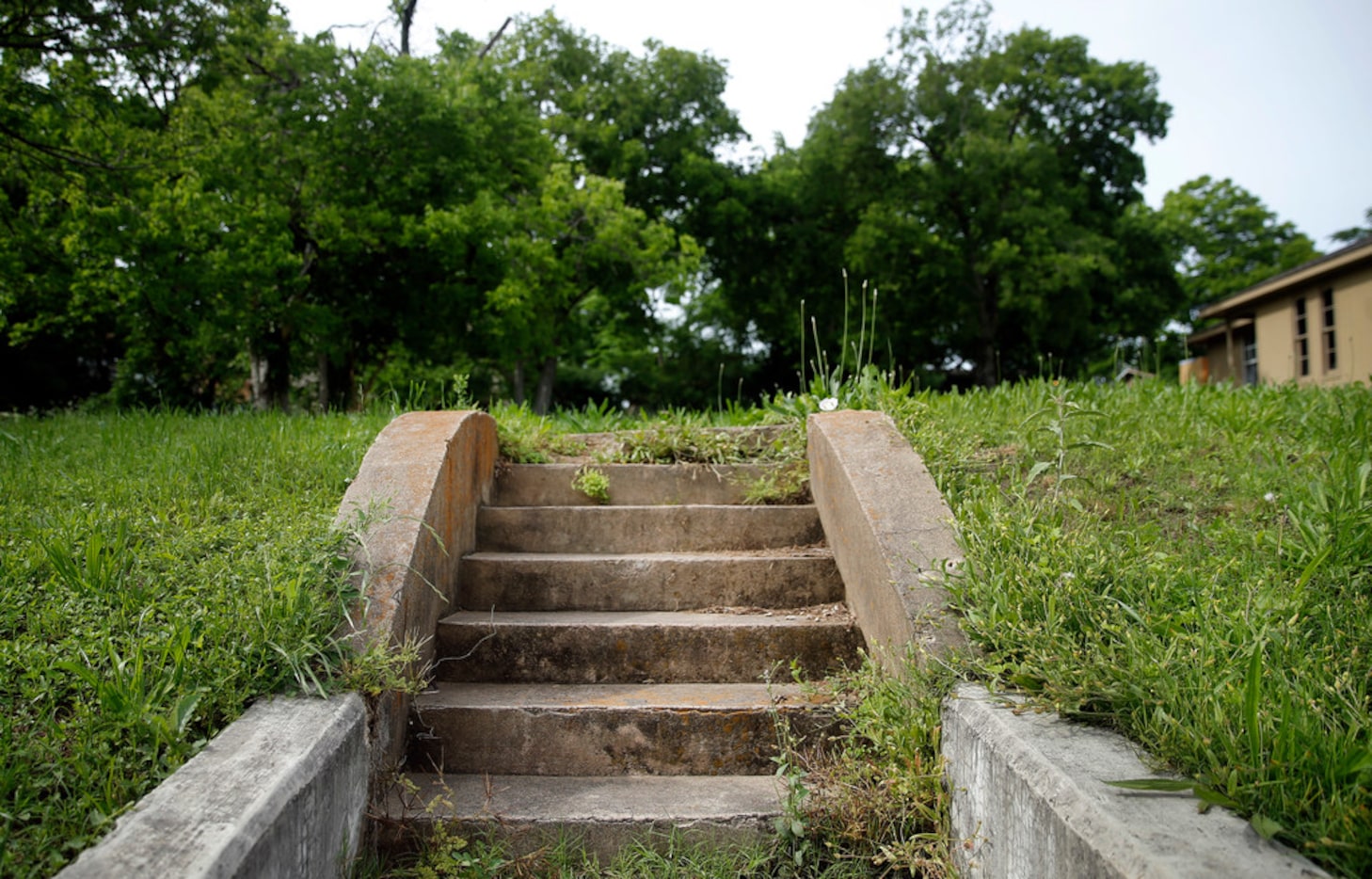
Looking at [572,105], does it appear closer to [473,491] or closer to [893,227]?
[893,227]

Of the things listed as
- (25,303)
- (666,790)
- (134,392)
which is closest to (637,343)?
(134,392)

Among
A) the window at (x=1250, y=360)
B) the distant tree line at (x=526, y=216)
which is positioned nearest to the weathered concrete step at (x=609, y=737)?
the distant tree line at (x=526, y=216)

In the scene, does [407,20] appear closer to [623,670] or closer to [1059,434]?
[623,670]

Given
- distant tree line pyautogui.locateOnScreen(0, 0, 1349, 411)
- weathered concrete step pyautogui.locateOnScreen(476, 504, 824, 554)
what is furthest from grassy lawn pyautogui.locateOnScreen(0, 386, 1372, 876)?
distant tree line pyautogui.locateOnScreen(0, 0, 1349, 411)

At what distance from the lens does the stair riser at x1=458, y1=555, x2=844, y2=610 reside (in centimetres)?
355

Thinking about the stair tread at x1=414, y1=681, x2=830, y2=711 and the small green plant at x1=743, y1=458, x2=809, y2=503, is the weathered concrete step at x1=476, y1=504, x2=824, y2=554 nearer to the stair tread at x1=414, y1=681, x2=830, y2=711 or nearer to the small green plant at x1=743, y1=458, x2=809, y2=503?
the small green plant at x1=743, y1=458, x2=809, y2=503

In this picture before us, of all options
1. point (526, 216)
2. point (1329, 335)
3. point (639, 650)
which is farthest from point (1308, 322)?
point (639, 650)

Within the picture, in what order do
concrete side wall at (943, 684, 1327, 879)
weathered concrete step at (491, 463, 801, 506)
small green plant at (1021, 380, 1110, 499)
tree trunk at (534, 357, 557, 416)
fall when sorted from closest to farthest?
concrete side wall at (943, 684, 1327, 879) < small green plant at (1021, 380, 1110, 499) < weathered concrete step at (491, 463, 801, 506) < tree trunk at (534, 357, 557, 416)

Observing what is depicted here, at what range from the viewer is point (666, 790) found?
2.63 m

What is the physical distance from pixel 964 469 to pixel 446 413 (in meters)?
2.39

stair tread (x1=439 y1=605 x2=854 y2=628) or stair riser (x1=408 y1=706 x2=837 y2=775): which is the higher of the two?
stair tread (x1=439 y1=605 x2=854 y2=628)

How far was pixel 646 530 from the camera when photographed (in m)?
4.00

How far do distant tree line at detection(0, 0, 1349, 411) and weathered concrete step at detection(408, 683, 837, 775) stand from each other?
95.0 inches

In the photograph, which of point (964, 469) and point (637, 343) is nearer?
point (964, 469)
